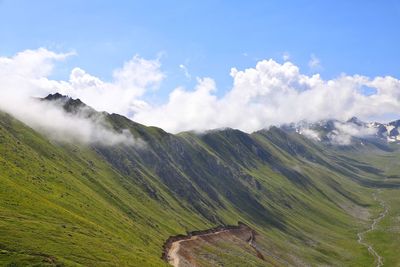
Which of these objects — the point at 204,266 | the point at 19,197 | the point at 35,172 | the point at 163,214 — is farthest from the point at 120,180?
the point at 19,197

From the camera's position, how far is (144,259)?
9562 cm

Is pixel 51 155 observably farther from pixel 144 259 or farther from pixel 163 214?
pixel 144 259

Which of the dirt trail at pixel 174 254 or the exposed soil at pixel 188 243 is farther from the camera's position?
the exposed soil at pixel 188 243

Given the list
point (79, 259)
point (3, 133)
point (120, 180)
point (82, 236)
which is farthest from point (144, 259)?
point (120, 180)

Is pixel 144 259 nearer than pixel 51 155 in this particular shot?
Yes

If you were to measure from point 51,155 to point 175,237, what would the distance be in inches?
2190

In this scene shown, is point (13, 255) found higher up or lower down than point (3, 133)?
lower down

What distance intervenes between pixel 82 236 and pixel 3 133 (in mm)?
78721

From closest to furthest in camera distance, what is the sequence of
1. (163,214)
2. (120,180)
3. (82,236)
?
(82,236), (163,214), (120,180)

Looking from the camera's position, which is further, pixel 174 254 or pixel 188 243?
pixel 188 243

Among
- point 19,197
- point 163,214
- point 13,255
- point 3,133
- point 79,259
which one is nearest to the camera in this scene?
point 13,255

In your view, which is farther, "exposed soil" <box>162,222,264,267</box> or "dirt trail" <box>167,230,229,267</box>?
"exposed soil" <box>162,222,264,267</box>

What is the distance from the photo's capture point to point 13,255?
211ft

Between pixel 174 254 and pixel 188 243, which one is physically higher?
pixel 188 243
